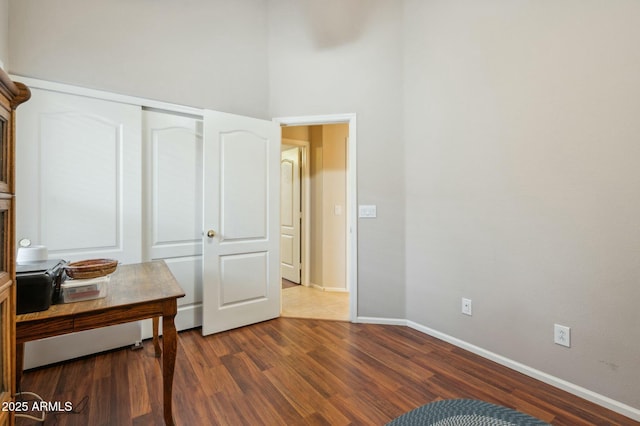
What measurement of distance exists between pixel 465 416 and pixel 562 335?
4.80 feet

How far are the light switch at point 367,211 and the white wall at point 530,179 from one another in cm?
37

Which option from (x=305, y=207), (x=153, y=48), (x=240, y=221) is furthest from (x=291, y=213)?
(x=153, y=48)

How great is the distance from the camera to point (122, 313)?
1269mm

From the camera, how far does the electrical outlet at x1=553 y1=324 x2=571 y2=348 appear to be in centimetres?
179

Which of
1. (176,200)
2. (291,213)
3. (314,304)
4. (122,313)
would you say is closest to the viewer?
(122,313)

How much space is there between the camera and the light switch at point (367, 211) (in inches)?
110

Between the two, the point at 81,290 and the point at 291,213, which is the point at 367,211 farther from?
the point at 81,290

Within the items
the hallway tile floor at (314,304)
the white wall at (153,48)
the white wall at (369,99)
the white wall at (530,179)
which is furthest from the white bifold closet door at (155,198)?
the white wall at (530,179)

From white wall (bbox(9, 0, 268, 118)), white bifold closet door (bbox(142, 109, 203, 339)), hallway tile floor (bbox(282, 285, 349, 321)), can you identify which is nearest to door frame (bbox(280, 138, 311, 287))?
hallway tile floor (bbox(282, 285, 349, 321))

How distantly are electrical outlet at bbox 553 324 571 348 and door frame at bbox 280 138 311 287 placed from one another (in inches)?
112

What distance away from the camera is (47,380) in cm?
186

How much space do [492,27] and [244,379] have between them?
3.09 metres

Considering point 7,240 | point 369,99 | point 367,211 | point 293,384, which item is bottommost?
point 293,384

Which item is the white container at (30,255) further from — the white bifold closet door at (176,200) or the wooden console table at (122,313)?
the white bifold closet door at (176,200)
